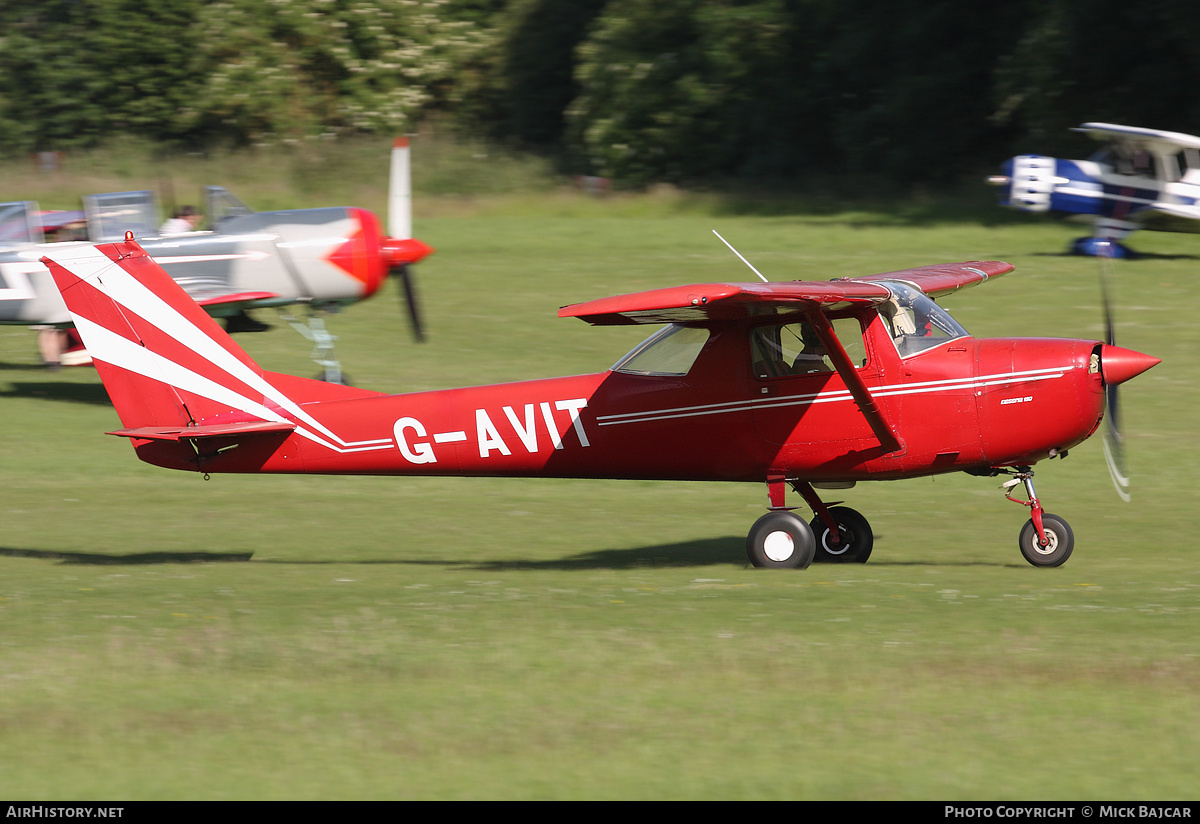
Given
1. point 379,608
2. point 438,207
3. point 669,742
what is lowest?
point 438,207

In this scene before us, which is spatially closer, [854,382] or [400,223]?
[854,382]

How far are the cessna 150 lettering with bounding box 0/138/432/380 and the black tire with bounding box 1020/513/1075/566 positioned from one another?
35.0ft

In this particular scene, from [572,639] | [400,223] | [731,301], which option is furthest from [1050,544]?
[400,223]

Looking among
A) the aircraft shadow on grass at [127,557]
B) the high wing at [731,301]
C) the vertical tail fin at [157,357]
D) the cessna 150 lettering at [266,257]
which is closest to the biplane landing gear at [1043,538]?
the high wing at [731,301]

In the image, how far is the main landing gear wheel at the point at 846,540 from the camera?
12008 millimetres

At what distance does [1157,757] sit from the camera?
21.7ft

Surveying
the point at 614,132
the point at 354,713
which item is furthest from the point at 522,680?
the point at 614,132

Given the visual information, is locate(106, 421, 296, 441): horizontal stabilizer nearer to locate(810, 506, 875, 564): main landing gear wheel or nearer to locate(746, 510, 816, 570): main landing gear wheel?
locate(746, 510, 816, 570): main landing gear wheel

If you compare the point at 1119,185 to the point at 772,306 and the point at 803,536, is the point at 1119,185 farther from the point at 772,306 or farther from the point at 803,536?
the point at 772,306

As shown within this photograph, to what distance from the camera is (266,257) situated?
19719 millimetres

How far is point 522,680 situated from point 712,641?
52.1 inches

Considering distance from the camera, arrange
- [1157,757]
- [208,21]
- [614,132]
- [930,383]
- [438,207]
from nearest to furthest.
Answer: [1157,757] < [930,383] < [438,207] < [614,132] < [208,21]

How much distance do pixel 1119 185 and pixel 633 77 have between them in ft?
58.9

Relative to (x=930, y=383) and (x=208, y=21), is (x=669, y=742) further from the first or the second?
(x=208, y=21)
